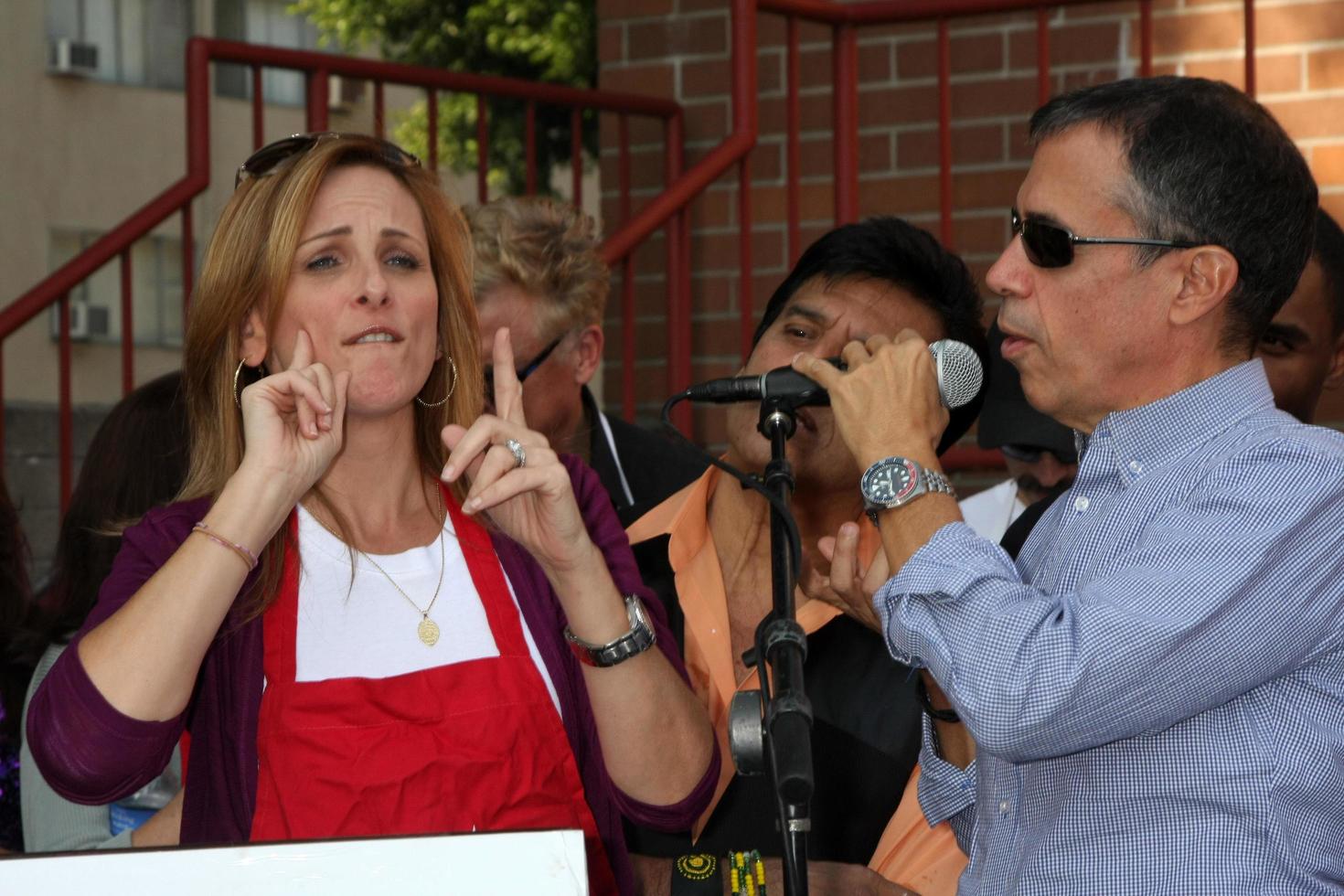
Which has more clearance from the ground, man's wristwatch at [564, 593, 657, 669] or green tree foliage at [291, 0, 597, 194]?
green tree foliage at [291, 0, 597, 194]

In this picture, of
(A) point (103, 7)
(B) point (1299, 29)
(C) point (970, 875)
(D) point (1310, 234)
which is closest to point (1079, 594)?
(C) point (970, 875)

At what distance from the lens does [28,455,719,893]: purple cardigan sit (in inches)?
90.3

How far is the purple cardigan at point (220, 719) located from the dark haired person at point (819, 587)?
0.19m

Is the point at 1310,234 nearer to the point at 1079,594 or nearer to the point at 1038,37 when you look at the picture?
the point at 1079,594

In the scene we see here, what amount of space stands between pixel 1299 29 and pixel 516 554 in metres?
3.50

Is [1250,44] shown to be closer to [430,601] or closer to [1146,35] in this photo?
[1146,35]

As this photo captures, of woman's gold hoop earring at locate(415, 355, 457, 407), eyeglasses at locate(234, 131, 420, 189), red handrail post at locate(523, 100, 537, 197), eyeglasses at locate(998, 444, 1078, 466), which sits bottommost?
eyeglasses at locate(998, 444, 1078, 466)

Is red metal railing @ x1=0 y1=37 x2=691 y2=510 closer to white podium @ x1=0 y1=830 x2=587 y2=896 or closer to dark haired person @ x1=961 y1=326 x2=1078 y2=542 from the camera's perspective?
Result: dark haired person @ x1=961 y1=326 x2=1078 y2=542

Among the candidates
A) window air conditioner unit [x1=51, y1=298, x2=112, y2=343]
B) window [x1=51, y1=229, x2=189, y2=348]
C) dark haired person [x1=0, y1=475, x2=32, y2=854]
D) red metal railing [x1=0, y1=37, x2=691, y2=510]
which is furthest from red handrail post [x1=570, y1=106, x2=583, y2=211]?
window [x1=51, y1=229, x2=189, y2=348]

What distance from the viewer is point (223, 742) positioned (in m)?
2.46

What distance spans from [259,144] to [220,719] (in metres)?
2.94

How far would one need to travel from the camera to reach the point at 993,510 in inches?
182

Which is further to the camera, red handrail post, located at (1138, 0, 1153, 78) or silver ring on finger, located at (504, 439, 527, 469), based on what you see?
red handrail post, located at (1138, 0, 1153, 78)

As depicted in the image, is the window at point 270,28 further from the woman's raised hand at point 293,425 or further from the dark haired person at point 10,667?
the woman's raised hand at point 293,425
